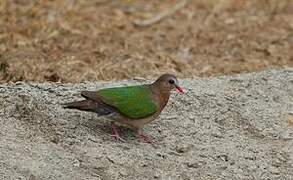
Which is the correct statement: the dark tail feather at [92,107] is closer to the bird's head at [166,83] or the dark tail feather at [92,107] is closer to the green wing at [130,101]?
the green wing at [130,101]

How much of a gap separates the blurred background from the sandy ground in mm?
1439

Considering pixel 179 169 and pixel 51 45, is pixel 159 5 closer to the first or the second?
pixel 51 45

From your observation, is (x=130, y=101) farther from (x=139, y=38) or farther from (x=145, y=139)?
(x=139, y=38)

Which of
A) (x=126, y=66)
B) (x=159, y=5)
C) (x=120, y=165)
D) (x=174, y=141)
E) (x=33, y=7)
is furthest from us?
(x=159, y=5)

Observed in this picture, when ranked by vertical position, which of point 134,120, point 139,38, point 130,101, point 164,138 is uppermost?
point 130,101

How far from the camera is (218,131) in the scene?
530cm

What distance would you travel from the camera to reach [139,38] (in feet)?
27.6

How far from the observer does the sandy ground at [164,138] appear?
4648 mm

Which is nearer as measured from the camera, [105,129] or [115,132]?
Answer: [115,132]

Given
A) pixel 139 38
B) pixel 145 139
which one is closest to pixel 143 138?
pixel 145 139

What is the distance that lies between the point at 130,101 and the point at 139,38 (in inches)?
137

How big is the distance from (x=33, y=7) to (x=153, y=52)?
150cm

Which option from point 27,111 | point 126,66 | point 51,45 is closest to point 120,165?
point 27,111

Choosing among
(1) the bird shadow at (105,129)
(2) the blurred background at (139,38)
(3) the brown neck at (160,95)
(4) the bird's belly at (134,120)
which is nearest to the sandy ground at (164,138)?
(1) the bird shadow at (105,129)
